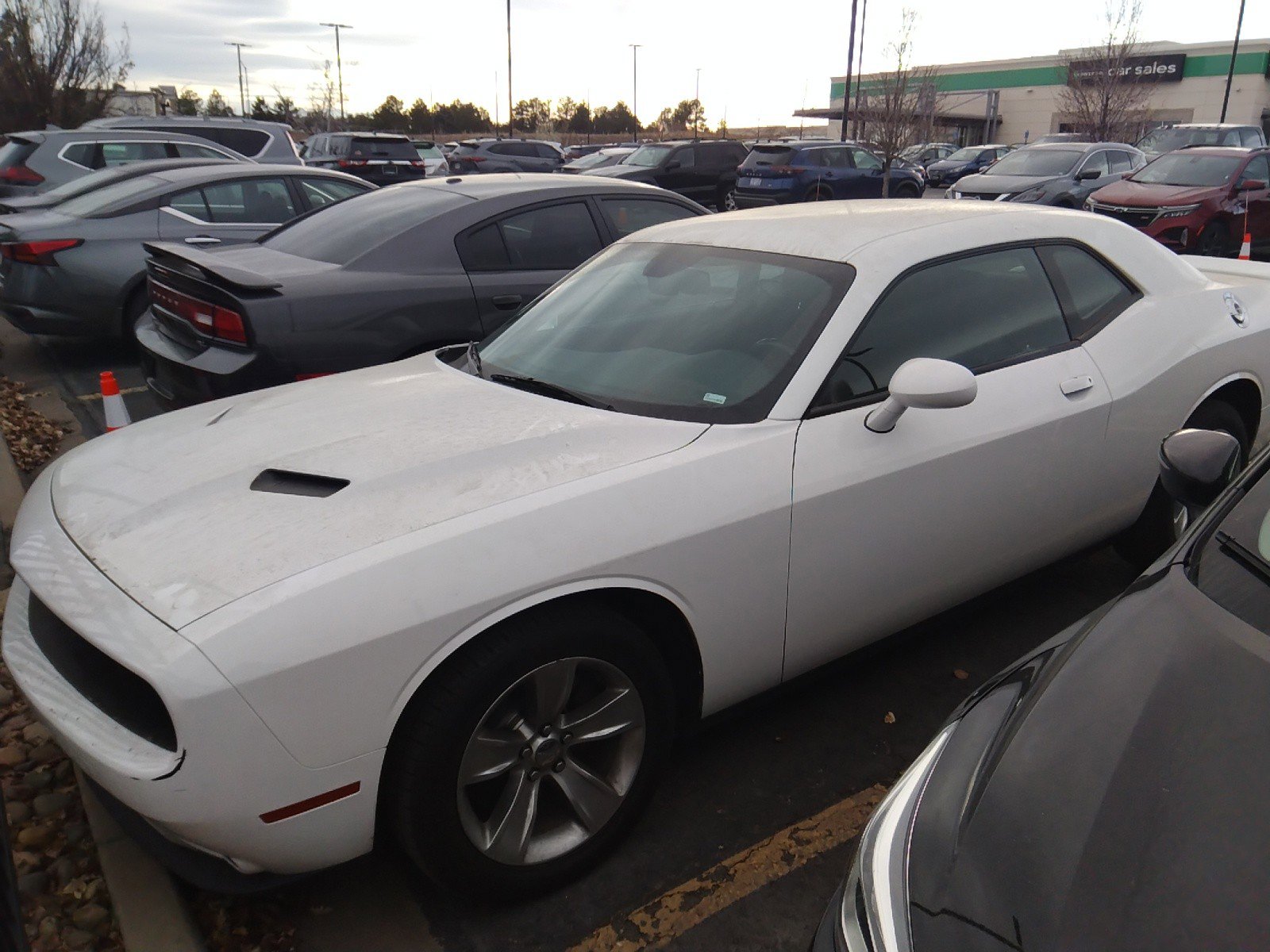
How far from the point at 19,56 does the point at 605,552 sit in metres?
27.4

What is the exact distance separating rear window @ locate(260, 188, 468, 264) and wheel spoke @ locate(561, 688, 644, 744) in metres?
3.33

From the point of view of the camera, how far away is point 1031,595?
420cm

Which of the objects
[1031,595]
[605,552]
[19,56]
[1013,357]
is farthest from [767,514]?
[19,56]

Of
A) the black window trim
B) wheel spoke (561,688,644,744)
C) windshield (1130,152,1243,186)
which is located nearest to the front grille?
wheel spoke (561,688,644,744)

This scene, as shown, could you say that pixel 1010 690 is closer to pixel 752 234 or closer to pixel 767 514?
pixel 767 514

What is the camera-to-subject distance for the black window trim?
2.83m

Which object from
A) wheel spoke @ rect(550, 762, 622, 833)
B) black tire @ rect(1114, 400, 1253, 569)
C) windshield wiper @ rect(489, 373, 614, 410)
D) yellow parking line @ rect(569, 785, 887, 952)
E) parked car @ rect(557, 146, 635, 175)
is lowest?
yellow parking line @ rect(569, 785, 887, 952)

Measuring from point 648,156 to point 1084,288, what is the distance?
1647 centimetres

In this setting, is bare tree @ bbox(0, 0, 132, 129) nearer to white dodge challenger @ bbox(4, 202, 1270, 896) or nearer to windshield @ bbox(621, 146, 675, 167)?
windshield @ bbox(621, 146, 675, 167)

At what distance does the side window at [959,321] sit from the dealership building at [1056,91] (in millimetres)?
45082

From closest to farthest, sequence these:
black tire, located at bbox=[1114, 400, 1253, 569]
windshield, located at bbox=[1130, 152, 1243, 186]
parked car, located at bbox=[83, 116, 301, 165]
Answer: black tire, located at bbox=[1114, 400, 1253, 569] → windshield, located at bbox=[1130, 152, 1243, 186] → parked car, located at bbox=[83, 116, 301, 165]

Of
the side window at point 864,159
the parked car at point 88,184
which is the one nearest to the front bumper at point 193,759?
the parked car at point 88,184

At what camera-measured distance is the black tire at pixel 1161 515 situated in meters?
3.93

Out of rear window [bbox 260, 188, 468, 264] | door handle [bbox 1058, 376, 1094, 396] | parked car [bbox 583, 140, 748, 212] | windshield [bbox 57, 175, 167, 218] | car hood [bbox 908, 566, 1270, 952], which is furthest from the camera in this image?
parked car [bbox 583, 140, 748, 212]
